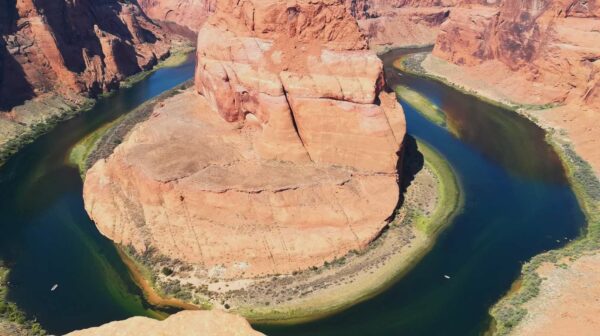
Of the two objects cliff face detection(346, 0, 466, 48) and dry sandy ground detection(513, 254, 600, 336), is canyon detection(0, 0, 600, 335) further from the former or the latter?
cliff face detection(346, 0, 466, 48)

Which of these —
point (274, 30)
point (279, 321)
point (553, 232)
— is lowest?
point (553, 232)

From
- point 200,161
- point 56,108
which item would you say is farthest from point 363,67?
point 56,108

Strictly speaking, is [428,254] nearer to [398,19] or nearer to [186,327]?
[186,327]

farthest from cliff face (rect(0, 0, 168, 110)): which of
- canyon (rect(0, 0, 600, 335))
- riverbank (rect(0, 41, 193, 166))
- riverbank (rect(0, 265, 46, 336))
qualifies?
riverbank (rect(0, 265, 46, 336))

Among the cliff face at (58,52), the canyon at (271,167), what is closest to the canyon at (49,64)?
→ the cliff face at (58,52)

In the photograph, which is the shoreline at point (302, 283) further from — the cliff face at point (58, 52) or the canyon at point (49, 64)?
the cliff face at point (58, 52)

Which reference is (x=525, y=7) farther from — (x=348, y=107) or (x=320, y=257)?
(x=320, y=257)

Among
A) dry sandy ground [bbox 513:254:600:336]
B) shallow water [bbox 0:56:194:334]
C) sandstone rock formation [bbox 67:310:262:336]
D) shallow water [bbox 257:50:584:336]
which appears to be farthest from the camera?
shallow water [bbox 0:56:194:334]

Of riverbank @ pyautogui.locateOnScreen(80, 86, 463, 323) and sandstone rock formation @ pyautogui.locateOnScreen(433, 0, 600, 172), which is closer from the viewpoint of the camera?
riverbank @ pyautogui.locateOnScreen(80, 86, 463, 323)
